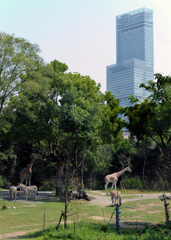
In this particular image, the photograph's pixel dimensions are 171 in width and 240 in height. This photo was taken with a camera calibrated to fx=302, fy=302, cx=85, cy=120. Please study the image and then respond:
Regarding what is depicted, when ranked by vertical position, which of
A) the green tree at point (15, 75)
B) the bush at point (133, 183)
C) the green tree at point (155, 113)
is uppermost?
the green tree at point (15, 75)

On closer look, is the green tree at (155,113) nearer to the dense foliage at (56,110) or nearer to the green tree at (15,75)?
the dense foliage at (56,110)

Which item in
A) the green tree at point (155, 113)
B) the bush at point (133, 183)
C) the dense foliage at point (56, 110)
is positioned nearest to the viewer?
the green tree at point (155, 113)

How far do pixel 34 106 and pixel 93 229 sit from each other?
502 inches

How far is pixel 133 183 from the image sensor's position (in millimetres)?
29750

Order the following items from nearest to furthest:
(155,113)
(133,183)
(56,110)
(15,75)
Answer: (155,113)
(56,110)
(15,75)
(133,183)

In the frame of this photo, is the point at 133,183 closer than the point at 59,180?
No

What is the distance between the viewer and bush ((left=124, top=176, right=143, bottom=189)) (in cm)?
2948

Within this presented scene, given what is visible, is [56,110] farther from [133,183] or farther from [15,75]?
[133,183]

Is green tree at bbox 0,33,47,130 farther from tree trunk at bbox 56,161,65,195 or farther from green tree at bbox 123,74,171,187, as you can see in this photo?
green tree at bbox 123,74,171,187

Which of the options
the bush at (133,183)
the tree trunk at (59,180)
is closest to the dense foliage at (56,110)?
the tree trunk at (59,180)

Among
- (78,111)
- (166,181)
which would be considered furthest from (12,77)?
(166,181)

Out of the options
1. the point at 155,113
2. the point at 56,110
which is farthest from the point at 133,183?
the point at 155,113

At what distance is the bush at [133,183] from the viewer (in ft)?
96.7

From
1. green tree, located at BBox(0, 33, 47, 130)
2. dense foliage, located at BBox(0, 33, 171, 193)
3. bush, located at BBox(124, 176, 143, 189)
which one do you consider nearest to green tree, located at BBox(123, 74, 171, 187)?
dense foliage, located at BBox(0, 33, 171, 193)
